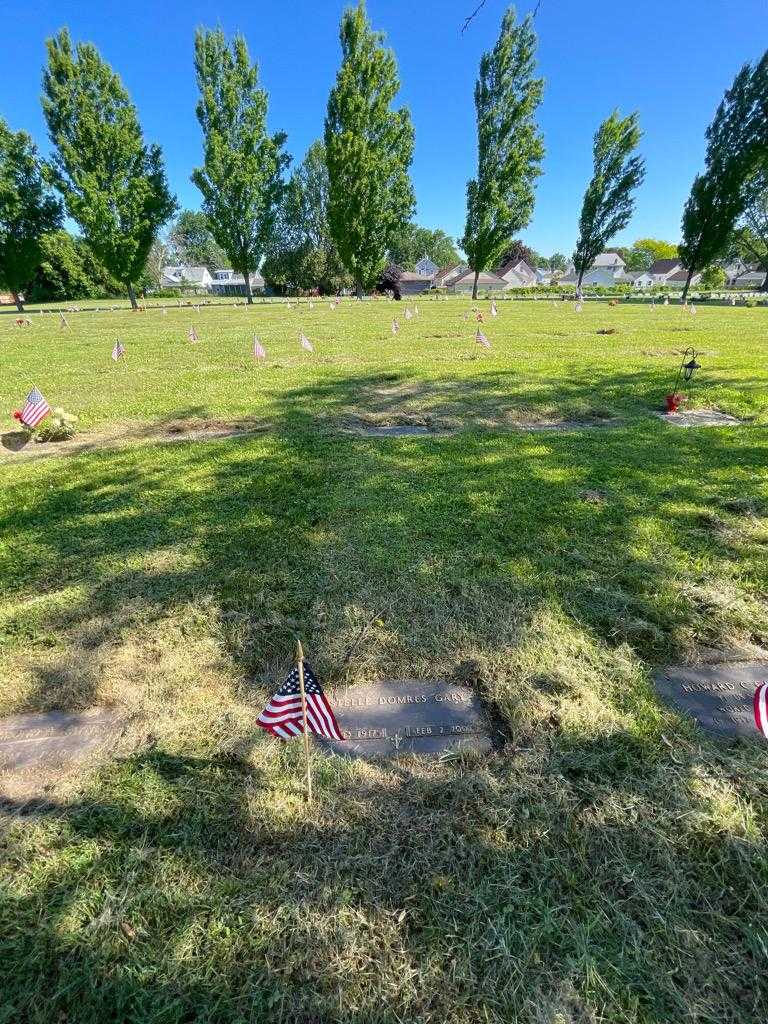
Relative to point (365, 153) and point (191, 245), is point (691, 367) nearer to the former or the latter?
point (365, 153)

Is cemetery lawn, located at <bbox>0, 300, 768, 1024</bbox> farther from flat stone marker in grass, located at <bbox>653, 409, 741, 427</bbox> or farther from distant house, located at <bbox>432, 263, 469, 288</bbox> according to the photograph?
distant house, located at <bbox>432, 263, 469, 288</bbox>

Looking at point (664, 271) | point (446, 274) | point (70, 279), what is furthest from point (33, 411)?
point (664, 271)

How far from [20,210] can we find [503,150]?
30.8 meters

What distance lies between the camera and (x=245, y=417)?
5.86 metres

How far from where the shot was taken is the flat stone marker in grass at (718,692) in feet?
6.15

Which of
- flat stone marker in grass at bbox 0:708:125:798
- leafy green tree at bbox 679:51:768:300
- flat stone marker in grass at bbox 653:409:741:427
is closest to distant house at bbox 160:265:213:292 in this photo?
leafy green tree at bbox 679:51:768:300

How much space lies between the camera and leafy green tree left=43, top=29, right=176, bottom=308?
22953 millimetres

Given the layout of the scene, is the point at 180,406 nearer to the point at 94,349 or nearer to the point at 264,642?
the point at 264,642

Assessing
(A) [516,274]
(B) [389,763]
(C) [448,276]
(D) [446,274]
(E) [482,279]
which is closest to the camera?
(B) [389,763]

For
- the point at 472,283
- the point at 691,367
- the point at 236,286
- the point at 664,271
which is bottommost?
the point at 691,367

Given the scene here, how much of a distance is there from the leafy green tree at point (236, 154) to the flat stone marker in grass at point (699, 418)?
33.6 metres

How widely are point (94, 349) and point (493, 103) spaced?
110 feet

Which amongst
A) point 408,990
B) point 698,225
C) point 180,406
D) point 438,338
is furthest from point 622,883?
point 698,225

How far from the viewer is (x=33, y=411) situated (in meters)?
5.05
